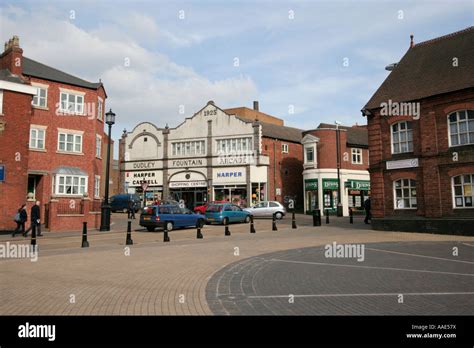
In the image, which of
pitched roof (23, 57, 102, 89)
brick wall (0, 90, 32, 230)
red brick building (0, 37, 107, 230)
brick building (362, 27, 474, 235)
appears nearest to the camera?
brick building (362, 27, 474, 235)

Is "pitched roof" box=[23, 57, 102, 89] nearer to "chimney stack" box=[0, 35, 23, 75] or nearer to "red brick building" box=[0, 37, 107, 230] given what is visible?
"red brick building" box=[0, 37, 107, 230]

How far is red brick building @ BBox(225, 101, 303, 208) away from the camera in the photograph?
4344cm

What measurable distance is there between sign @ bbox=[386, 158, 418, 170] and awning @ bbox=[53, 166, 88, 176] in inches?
793

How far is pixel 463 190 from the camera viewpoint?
19328 millimetres

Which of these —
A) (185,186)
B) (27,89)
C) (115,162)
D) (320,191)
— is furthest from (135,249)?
(115,162)

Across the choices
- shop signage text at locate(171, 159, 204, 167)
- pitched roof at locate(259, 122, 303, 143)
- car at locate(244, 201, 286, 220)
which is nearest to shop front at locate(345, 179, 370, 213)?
pitched roof at locate(259, 122, 303, 143)

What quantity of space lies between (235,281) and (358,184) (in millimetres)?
36298

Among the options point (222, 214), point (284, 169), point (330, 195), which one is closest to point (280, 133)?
point (284, 169)

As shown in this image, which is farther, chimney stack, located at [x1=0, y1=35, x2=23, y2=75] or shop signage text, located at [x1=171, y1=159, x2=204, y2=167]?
shop signage text, located at [x1=171, y1=159, x2=204, y2=167]

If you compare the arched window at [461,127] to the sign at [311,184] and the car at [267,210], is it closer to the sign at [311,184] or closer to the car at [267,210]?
the car at [267,210]

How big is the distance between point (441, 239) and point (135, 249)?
13.3 m

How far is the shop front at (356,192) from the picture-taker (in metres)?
41.2

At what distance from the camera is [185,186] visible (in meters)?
45.6

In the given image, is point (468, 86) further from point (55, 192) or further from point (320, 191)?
point (55, 192)
